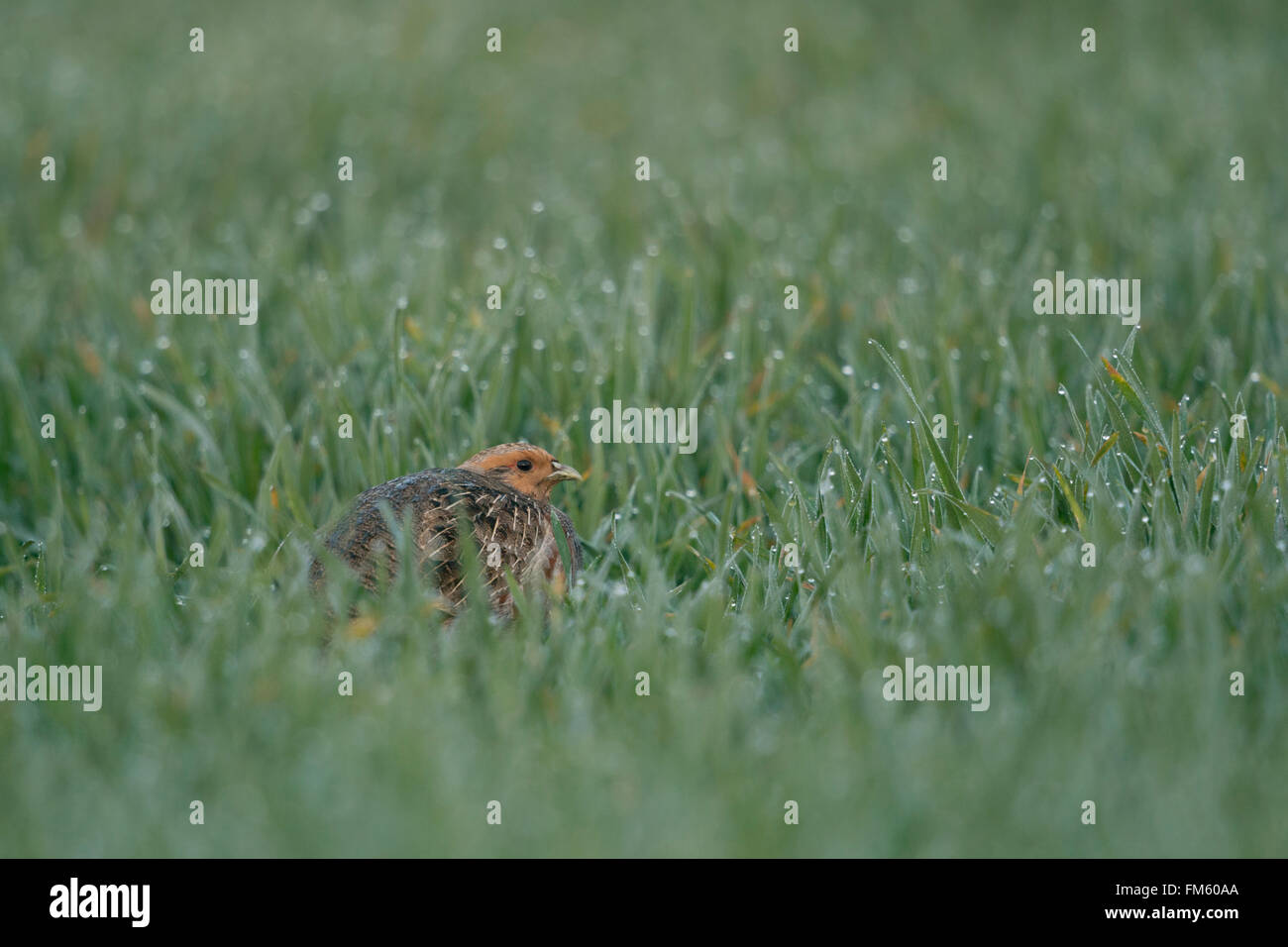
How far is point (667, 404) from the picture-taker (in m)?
5.39

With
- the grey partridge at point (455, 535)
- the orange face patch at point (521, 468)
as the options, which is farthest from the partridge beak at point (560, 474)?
the grey partridge at point (455, 535)

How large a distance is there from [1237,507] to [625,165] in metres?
5.28

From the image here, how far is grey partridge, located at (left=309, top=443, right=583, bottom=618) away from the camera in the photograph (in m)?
3.96

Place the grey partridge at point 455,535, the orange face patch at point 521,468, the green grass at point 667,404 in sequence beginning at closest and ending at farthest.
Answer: the green grass at point 667,404 < the grey partridge at point 455,535 < the orange face patch at point 521,468

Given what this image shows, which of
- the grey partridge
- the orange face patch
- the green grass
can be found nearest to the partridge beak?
the orange face patch

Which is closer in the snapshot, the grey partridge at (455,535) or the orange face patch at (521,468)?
the grey partridge at (455,535)

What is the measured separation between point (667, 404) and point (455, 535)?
1.63 meters

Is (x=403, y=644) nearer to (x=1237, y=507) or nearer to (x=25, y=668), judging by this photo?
(x=25, y=668)

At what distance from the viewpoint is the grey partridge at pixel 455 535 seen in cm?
396

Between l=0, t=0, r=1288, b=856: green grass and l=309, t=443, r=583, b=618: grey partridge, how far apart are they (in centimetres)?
18

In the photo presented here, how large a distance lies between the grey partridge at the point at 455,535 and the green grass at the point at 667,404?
0.18 meters

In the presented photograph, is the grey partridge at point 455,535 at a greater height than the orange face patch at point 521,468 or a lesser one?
lesser

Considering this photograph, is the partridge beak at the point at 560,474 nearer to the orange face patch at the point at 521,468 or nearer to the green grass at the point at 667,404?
the orange face patch at the point at 521,468

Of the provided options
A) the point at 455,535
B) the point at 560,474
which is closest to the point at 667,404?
the point at 560,474
